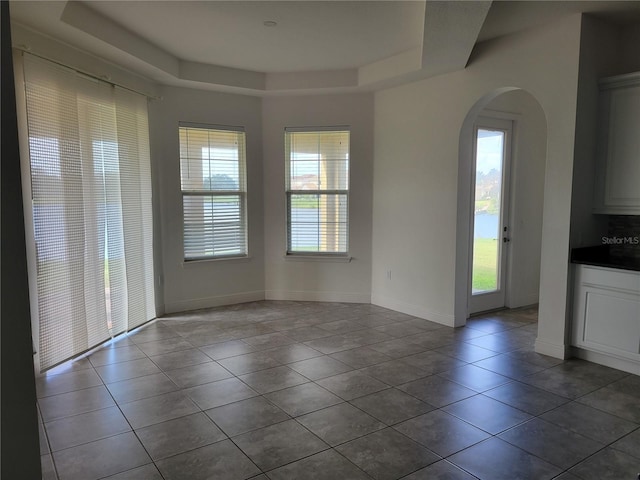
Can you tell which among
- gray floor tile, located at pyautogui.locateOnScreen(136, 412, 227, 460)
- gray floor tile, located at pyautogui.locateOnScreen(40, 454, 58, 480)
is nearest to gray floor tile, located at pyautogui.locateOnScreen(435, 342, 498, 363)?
gray floor tile, located at pyautogui.locateOnScreen(136, 412, 227, 460)

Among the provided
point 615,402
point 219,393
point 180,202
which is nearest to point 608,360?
point 615,402

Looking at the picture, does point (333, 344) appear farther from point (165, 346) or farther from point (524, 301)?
point (524, 301)

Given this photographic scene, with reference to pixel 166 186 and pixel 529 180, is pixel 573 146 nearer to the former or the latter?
pixel 529 180

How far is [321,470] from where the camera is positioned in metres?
2.33

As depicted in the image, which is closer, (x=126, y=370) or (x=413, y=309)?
(x=126, y=370)

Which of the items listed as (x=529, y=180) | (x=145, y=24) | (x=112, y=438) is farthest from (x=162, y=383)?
(x=529, y=180)

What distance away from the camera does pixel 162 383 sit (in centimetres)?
339

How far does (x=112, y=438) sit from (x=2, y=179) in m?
2.22

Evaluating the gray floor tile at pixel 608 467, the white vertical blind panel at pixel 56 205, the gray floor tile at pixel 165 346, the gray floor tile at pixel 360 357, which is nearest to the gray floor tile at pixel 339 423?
the gray floor tile at pixel 360 357

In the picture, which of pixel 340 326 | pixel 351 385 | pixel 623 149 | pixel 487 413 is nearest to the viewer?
pixel 487 413

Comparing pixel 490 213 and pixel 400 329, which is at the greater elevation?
pixel 490 213

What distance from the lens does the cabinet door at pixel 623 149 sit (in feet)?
11.8

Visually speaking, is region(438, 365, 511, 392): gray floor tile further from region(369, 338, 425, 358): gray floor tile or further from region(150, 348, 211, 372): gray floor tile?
region(150, 348, 211, 372): gray floor tile

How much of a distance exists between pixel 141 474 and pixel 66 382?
1.53 m
